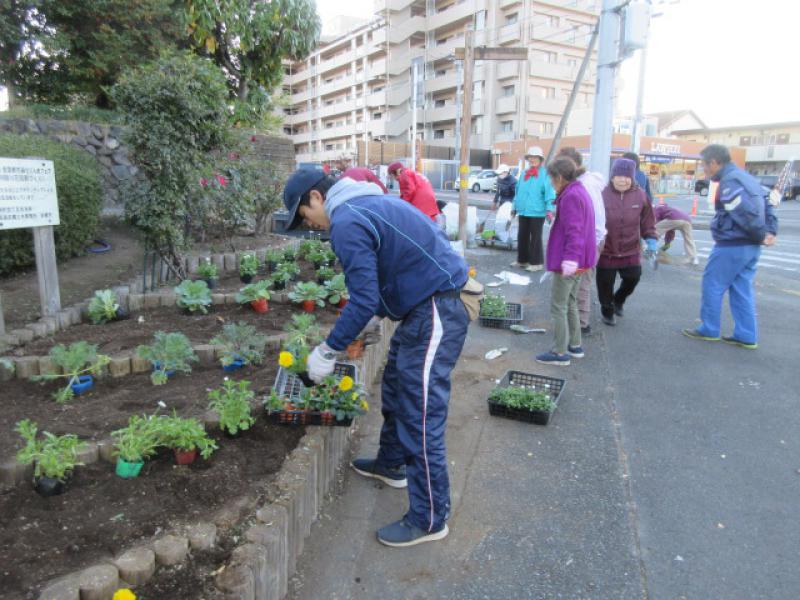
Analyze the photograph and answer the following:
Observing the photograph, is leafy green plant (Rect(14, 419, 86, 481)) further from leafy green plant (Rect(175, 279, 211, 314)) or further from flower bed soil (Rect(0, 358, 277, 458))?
leafy green plant (Rect(175, 279, 211, 314))

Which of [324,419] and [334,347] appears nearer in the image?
[334,347]

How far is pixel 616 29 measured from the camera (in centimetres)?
718

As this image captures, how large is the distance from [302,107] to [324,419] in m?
73.4

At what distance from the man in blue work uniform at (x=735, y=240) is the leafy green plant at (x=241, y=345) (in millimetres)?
4458

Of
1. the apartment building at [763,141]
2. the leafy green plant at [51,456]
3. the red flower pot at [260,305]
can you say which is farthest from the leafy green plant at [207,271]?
the apartment building at [763,141]

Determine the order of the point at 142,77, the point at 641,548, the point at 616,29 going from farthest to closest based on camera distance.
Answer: the point at 616,29, the point at 142,77, the point at 641,548

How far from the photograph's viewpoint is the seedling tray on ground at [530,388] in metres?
3.67

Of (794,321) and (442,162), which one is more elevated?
(442,162)

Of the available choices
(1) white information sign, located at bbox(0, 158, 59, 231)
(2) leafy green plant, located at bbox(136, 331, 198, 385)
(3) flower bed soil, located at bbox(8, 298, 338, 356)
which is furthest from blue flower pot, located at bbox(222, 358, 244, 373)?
(1) white information sign, located at bbox(0, 158, 59, 231)

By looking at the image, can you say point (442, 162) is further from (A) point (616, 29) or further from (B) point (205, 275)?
(B) point (205, 275)

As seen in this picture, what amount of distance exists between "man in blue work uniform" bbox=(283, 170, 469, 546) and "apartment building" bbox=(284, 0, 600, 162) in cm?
3079

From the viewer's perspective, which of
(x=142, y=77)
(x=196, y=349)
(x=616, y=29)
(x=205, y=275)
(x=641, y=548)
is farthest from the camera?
(x=616, y=29)

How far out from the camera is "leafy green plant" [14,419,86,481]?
222cm

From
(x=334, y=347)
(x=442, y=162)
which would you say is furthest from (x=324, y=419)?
(x=442, y=162)
